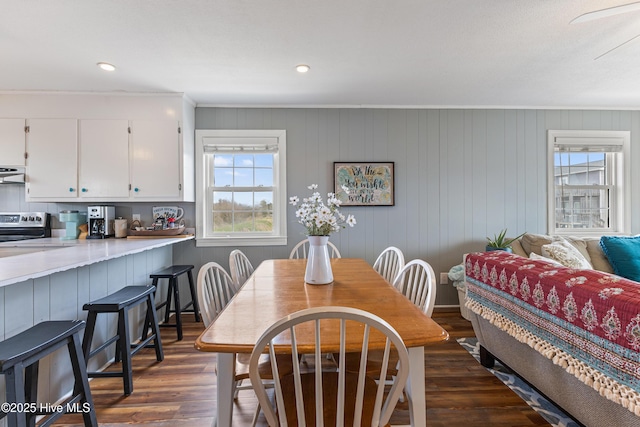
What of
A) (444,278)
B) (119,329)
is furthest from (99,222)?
(444,278)

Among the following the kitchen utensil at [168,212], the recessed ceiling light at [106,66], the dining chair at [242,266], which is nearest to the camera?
the dining chair at [242,266]

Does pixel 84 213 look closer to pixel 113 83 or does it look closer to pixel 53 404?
pixel 113 83

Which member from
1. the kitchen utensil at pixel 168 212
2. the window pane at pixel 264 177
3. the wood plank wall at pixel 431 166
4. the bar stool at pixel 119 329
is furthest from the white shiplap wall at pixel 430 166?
the bar stool at pixel 119 329

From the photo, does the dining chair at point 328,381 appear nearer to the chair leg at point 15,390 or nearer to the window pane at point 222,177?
the chair leg at point 15,390

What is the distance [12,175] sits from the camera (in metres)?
2.83

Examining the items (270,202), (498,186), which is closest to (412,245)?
(498,186)

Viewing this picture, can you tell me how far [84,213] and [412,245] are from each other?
142 inches

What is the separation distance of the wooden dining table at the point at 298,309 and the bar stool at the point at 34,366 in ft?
2.48

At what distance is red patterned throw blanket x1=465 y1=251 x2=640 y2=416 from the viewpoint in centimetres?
109

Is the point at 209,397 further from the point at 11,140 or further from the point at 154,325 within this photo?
the point at 11,140

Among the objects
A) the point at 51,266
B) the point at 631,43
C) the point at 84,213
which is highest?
the point at 631,43

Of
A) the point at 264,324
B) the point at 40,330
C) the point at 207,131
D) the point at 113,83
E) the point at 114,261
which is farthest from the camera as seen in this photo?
the point at 207,131

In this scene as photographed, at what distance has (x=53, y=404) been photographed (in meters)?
1.71

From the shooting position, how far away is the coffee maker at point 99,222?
297 centimetres
